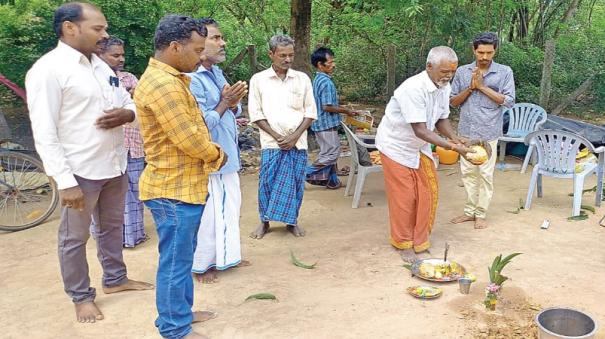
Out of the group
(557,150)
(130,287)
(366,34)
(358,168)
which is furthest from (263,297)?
(366,34)

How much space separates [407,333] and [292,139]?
74.8 inches

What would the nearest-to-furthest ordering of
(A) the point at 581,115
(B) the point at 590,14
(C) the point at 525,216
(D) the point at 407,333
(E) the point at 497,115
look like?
(D) the point at 407,333, (E) the point at 497,115, (C) the point at 525,216, (A) the point at 581,115, (B) the point at 590,14

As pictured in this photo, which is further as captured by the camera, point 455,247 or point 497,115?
point 497,115

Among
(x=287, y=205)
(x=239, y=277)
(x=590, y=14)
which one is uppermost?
(x=590, y=14)

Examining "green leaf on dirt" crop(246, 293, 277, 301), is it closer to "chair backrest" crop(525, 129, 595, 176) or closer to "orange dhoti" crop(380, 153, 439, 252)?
"orange dhoti" crop(380, 153, 439, 252)

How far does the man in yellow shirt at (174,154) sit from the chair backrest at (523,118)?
18.0 ft

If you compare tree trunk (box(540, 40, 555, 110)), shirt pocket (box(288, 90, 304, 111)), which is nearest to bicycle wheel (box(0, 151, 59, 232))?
shirt pocket (box(288, 90, 304, 111))

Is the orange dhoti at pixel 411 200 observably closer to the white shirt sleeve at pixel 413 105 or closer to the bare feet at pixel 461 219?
the white shirt sleeve at pixel 413 105

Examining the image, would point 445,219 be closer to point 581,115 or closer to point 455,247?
point 455,247

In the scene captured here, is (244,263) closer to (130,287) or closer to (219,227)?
(219,227)

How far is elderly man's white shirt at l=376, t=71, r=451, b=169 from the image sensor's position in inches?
152

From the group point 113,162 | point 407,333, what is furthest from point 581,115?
point 113,162

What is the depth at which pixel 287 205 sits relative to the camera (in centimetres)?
467

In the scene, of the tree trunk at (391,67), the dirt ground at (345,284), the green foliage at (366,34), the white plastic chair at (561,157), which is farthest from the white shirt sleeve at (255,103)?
the tree trunk at (391,67)
